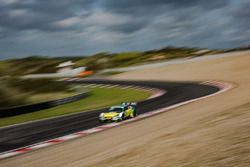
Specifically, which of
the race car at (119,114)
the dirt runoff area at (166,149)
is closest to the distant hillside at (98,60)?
the race car at (119,114)

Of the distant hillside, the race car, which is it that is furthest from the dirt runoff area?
the distant hillside

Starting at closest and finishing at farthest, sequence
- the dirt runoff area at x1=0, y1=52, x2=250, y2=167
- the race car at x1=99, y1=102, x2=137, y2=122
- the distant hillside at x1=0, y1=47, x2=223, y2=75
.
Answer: the dirt runoff area at x1=0, y1=52, x2=250, y2=167 → the race car at x1=99, y1=102, x2=137, y2=122 → the distant hillside at x1=0, y1=47, x2=223, y2=75

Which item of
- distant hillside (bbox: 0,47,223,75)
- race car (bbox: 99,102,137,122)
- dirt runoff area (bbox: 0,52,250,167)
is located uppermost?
distant hillside (bbox: 0,47,223,75)

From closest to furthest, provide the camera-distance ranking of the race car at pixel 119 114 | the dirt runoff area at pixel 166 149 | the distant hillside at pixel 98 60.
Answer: the dirt runoff area at pixel 166 149 → the race car at pixel 119 114 → the distant hillside at pixel 98 60

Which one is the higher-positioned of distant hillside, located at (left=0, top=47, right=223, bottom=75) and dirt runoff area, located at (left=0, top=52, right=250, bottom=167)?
distant hillside, located at (left=0, top=47, right=223, bottom=75)

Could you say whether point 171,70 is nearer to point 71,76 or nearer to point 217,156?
point 71,76

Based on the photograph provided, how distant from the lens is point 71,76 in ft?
229

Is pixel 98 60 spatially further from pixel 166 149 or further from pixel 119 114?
pixel 166 149

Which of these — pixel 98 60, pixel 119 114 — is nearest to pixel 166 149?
pixel 119 114

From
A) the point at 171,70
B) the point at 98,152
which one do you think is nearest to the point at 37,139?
the point at 98,152

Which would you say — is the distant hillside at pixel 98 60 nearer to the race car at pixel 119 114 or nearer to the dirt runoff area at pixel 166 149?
the race car at pixel 119 114

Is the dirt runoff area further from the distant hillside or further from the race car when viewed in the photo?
the distant hillside

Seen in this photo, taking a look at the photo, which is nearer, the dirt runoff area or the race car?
the dirt runoff area

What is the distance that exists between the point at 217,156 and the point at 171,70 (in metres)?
52.3
